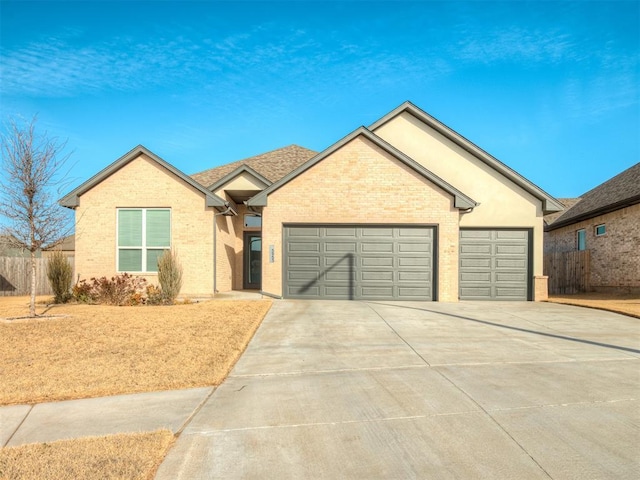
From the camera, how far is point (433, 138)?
59.4 feet

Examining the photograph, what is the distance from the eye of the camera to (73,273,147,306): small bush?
1370 centimetres

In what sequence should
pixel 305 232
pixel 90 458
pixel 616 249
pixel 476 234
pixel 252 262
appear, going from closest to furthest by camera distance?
pixel 90 458, pixel 305 232, pixel 476 234, pixel 616 249, pixel 252 262

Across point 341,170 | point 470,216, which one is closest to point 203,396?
point 341,170

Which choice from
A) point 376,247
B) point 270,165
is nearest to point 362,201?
point 376,247

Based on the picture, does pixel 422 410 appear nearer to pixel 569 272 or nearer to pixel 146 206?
pixel 146 206

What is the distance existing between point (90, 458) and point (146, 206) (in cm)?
1311

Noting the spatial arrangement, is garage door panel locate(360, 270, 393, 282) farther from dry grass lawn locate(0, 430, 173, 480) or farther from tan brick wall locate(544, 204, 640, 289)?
dry grass lawn locate(0, 430, 173, 480)

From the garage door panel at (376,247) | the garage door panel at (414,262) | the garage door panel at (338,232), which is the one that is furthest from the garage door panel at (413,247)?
the garage door panel at (338,232)

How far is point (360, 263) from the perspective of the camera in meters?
15.2

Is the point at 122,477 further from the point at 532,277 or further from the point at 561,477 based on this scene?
the point at 532,277

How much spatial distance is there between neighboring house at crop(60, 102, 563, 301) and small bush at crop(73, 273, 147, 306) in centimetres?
127

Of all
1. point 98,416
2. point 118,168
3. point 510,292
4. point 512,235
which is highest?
point 118,168

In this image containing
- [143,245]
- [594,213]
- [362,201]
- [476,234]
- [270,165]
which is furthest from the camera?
[270,165]

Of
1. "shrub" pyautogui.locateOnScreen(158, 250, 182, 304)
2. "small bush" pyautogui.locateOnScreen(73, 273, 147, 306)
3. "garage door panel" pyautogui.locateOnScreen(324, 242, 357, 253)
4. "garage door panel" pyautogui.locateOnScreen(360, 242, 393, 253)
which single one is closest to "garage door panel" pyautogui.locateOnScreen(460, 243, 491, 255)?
"garage door panel" pyautogui.locateOnScreen(360, 242, 393, 253)
